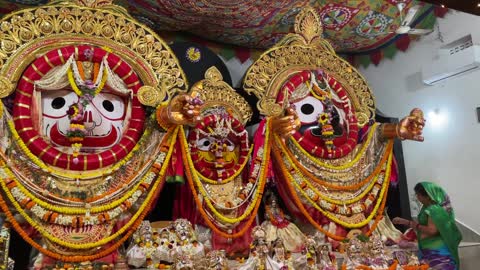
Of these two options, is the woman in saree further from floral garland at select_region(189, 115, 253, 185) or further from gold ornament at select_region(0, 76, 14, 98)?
gold ornament at select_region(0, 76, 14, 98)

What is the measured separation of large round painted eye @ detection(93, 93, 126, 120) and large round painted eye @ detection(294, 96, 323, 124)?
5.78ft

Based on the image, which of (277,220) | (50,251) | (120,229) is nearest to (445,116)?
(277,220)

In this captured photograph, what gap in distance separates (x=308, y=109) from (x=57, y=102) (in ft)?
7.85

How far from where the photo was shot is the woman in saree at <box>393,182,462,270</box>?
3.96 meters

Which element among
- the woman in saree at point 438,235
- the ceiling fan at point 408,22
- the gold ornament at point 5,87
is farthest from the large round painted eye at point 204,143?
the ceiling fan at point 408,22

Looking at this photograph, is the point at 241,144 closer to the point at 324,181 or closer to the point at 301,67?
the point at 324,181

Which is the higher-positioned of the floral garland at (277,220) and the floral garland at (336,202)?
the floral garland at (336,202)

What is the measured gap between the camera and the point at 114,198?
348cm

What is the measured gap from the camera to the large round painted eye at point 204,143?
167 inches

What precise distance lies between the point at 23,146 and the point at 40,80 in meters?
0.51

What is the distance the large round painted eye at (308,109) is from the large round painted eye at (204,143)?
100 cm

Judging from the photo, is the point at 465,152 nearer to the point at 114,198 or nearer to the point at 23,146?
the point at 114,198

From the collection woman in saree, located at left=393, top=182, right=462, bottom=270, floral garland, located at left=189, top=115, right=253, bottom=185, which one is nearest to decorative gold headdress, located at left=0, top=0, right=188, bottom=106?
floral garland, located at left=189, top=115, right=253, bottom=185

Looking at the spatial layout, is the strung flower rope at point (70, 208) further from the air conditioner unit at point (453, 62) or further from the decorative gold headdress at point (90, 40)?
the air conditioner unit at point (453, 62)
